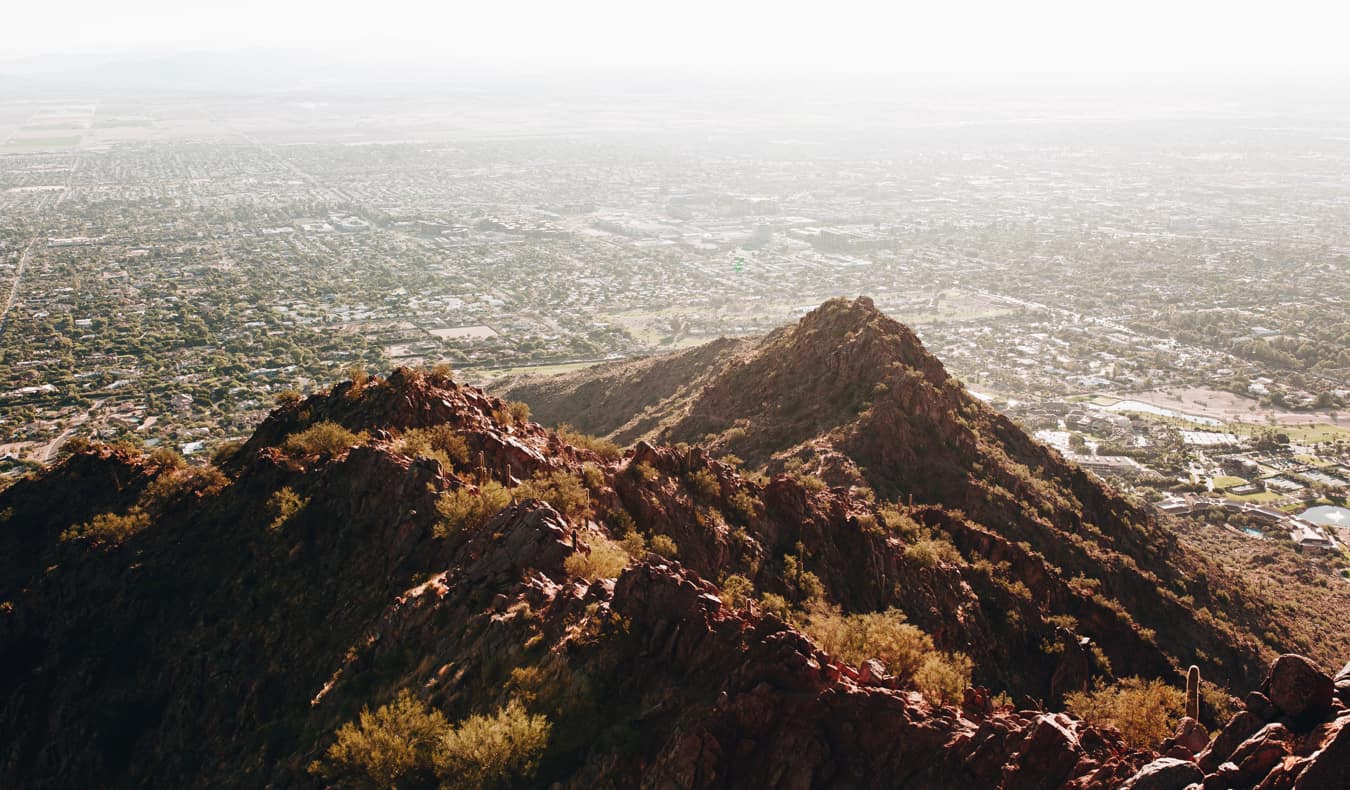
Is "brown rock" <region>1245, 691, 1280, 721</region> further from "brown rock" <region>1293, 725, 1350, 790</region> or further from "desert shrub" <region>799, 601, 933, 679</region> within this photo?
"desert shrub" <region>799, 601, 933, 679</region>

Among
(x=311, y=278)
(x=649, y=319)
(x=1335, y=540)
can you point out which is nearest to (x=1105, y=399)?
(x=1335, y=540)

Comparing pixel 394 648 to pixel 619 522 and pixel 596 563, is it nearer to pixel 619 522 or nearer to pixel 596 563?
pixel 596 563

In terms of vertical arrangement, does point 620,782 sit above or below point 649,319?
above

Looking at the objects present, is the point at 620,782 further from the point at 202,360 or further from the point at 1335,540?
the point at 202,360

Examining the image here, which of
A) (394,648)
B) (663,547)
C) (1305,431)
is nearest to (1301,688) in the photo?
(663,547)

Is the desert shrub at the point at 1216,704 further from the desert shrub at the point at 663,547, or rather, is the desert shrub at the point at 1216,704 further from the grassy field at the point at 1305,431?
the grassy field at the point at 1305,431

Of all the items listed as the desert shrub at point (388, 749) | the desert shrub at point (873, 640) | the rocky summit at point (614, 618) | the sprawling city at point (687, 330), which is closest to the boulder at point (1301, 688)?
the rocky summit at point (614, 618)

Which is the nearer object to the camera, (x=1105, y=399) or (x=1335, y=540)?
(x=1335, y=540)
